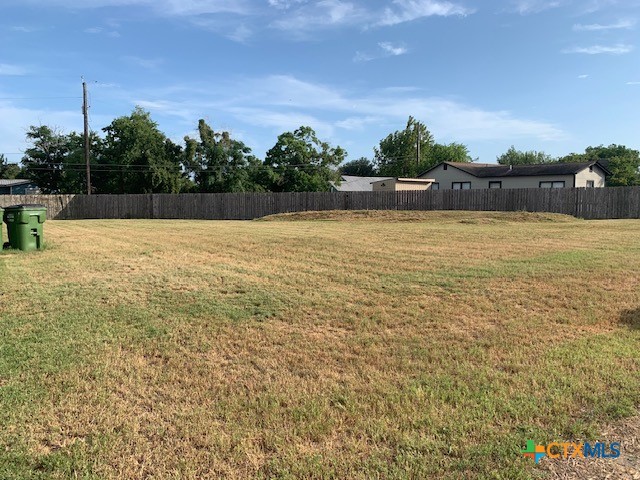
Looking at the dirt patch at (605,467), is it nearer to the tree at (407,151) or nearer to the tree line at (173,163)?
the tree line at (173,163)

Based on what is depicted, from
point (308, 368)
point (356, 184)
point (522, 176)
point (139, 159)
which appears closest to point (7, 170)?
point (139, 159)

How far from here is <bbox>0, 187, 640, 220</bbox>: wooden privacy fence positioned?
2380 centimetres

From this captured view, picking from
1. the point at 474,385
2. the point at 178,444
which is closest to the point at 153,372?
the point at 178,444

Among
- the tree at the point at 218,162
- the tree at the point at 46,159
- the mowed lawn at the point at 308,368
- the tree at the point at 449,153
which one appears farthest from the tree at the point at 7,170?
the mowed lawn at the point at 308,368

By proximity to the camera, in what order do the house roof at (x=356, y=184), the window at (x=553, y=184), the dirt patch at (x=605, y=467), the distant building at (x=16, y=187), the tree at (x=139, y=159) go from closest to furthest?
the dirt patch at (x=605, y=467)
the window at (x=553, y=184)
the tree at (x=139, y=159)
the house roof at (x=356, y=184)
the distant building at (x=16, y=187)

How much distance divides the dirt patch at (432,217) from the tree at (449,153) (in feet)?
133

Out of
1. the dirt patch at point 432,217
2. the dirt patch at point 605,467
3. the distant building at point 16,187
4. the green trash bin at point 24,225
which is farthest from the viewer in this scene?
the distant building at point 16,187

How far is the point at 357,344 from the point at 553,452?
2.03m

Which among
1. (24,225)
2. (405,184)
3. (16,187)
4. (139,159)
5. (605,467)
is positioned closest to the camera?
(605,467)

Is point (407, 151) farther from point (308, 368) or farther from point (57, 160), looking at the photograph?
point (308, 368)

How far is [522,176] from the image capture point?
3416 cm

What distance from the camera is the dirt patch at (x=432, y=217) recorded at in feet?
66.5

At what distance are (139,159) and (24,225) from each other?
3417 cm

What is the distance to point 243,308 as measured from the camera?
5.63 metres
